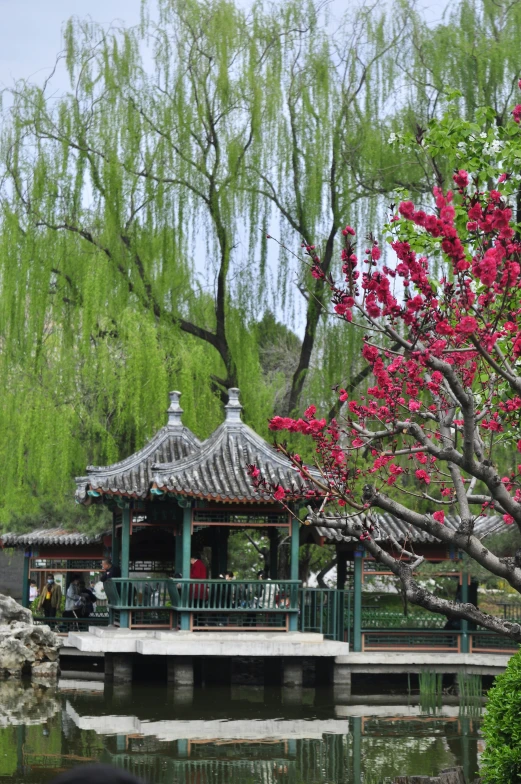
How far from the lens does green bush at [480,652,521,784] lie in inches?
218

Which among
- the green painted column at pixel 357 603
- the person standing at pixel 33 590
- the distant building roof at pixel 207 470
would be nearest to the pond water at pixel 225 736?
the green painted column at pixel 357 603

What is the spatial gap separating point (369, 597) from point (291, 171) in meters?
8.49

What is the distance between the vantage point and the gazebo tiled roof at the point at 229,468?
46.7 feet

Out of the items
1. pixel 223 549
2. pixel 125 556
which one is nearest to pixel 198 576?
pixel 125 556

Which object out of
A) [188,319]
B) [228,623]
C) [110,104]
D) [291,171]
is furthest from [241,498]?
[110,104]

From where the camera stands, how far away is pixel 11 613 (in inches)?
633

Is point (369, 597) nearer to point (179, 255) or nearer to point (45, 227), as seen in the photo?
point (179, 255)

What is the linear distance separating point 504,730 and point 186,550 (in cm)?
915

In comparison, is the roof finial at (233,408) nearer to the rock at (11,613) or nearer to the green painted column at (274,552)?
the green painted column at (274,552)

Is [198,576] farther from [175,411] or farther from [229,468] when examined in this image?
[175,411]

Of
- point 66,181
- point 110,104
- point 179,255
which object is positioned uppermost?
point 110,104

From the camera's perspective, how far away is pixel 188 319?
16.7m

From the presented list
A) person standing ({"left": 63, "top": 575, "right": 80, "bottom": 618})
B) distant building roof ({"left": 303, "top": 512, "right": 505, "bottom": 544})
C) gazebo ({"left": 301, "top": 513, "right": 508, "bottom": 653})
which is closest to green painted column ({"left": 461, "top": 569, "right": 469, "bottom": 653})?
gazebo ({"left": 301, "top": 513, "right": 508, "bottom": 653})

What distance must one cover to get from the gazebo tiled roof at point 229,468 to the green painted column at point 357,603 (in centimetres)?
162
